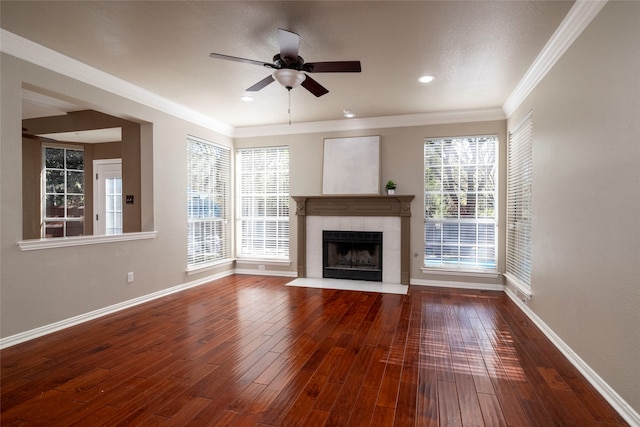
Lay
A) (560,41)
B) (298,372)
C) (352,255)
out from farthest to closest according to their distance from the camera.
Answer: (352,255)
(560,41)
(298,372)

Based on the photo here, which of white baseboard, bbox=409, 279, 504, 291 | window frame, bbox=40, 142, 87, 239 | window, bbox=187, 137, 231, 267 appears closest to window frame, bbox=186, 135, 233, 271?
window, bbox=187, 137, 231, 267

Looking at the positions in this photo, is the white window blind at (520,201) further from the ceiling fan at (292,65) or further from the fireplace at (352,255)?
the ceiling fan at (292,65)

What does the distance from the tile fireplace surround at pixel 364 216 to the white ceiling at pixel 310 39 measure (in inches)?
71.1

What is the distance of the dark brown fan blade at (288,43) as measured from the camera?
2.49 metres

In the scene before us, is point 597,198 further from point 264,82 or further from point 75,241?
point 75,241

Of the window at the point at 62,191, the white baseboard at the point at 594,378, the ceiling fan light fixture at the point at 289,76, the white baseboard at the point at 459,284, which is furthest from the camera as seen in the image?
the window at the point at 62,191

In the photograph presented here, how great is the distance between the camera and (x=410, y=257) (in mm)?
5410

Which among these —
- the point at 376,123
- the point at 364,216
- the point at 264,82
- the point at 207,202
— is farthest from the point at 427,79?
the point at 207,202

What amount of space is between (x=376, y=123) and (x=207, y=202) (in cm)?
321

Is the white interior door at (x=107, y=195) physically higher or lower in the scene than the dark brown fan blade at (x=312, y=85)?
lower

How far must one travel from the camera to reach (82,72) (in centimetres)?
346

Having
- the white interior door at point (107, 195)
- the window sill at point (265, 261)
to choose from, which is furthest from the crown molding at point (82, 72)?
the window sill at point (265, 261)

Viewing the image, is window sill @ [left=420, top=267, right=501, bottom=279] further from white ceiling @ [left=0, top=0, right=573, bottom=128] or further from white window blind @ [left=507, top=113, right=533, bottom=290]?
white ceiling @ [left=0, top=0, right=573, bottom=128]

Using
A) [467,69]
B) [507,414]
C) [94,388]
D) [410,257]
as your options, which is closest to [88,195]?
[94,388]
